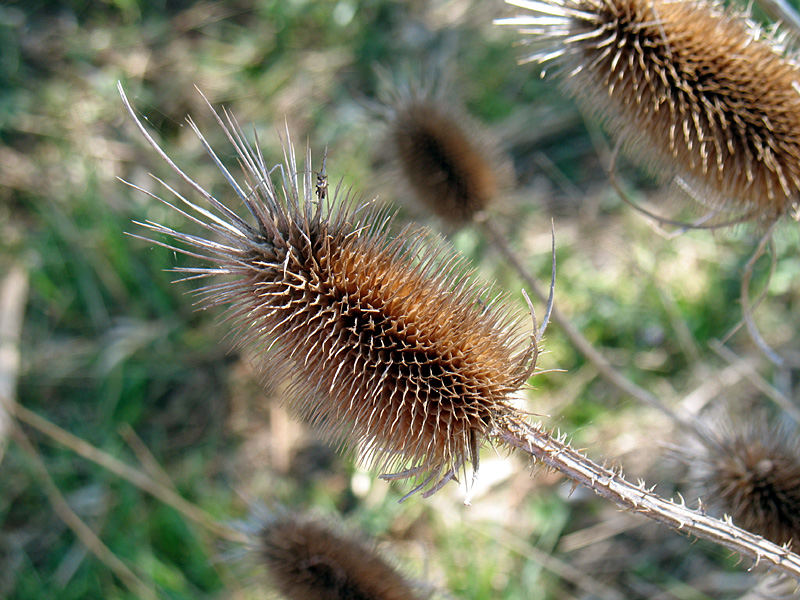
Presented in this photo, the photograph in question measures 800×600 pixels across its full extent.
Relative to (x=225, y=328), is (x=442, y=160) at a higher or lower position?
higher

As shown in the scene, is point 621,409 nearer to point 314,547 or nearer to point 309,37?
point 314,547

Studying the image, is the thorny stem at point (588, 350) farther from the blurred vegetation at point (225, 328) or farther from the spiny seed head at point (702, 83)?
the spiny seed head at point (702, 83)

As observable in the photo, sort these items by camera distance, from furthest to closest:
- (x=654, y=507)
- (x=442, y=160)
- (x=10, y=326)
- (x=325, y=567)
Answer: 1. (x=10, y=326)
2. (x=442, y=160)
3. (x=325, y=567)
4. (x=654, y=507)

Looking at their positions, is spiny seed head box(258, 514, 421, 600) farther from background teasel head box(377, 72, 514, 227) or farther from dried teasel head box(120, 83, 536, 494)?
background teasel head box(377, 72, 514, 227)

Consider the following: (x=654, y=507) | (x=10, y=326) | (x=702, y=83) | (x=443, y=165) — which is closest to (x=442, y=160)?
(x=443, y=165)

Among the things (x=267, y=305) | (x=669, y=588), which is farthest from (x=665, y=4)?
(x=669, y=588)

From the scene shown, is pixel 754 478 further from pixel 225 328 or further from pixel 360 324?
pixel 225 328

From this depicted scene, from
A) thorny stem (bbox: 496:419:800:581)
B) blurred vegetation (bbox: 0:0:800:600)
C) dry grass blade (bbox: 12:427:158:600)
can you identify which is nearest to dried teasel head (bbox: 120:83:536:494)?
thorny stem (bbox: 496:419:800:581)
